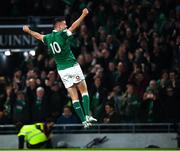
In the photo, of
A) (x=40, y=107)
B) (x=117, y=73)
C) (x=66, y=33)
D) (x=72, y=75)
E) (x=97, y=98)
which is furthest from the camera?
(x=117, y=73)

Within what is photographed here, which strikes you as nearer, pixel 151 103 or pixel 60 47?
pixel 60 47

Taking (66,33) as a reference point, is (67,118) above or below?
below

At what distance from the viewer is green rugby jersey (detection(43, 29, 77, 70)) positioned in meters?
19.9

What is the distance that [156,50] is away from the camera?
25.2 meters

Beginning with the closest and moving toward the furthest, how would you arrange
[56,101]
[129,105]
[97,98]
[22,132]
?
[22,132] < [129,105] < [97,98] < [56,101]

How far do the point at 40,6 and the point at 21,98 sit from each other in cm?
694

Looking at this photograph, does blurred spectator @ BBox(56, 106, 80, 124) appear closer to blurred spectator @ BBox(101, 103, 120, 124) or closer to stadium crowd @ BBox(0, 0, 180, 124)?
stadium crowd @ BBox(0, 0, 180, 124)

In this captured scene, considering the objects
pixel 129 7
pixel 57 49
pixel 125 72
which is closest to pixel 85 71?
pixel 125 72

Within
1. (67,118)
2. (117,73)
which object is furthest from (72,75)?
(117,73)

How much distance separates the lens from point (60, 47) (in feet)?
65.5

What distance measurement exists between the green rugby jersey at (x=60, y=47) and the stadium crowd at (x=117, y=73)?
402 centimetres

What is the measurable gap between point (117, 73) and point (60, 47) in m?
5.07

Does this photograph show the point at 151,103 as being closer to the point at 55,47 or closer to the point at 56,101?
the point at 56,101

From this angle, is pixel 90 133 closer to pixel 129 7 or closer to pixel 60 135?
→ pixel 60 135
